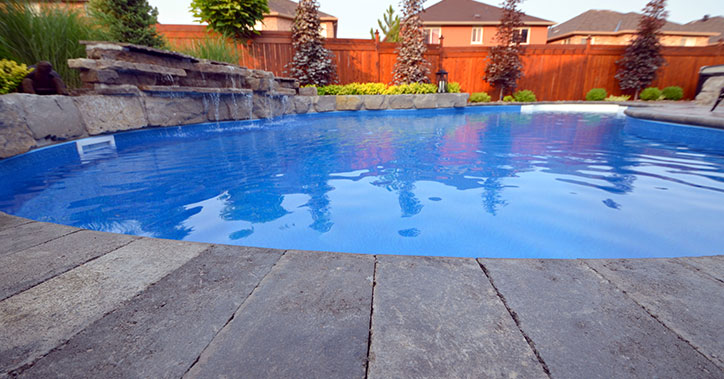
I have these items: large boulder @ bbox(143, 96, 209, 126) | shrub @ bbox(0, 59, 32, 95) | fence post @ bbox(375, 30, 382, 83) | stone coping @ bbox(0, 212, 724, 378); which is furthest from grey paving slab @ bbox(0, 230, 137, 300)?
fence post @ bbox(375, 30, 382, 83)

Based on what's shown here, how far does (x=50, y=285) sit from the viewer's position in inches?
53.1

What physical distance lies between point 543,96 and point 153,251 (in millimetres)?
17127

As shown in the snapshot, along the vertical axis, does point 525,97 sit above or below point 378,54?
below

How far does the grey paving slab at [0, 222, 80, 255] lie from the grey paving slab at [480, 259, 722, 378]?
257 centimetres

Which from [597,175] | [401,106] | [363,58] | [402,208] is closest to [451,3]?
[363,58]

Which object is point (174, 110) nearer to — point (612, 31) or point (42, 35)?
point (42, 35)

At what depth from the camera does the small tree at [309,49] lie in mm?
11094

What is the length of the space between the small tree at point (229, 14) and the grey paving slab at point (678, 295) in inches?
484

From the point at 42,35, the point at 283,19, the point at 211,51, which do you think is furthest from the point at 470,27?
the point at 42,35

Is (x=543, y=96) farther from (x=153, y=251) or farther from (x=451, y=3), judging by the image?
(x=153, y=251)

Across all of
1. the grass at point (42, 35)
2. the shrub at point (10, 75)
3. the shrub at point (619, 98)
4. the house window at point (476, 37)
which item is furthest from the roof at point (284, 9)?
the shrub at point (619, 98)

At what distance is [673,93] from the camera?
42.1 feet

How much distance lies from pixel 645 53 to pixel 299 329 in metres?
18.1

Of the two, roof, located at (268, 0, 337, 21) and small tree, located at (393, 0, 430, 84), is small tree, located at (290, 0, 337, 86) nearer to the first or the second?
small tree, located at (393, 0, 430, 84)
